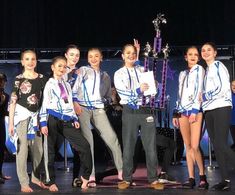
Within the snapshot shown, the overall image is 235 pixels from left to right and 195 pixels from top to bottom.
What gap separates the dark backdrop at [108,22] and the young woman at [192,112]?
5832mm

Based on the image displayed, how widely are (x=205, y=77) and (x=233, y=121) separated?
11.3 feet

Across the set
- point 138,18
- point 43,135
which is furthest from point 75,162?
point 138,18

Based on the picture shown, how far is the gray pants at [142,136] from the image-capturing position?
20.0 ft

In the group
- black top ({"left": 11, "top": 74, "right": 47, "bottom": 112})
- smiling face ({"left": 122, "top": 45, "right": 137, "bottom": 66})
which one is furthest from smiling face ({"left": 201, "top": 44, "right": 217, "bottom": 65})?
black top ({"left": 11, "top": 74, "right": 47, "bottom": 112})

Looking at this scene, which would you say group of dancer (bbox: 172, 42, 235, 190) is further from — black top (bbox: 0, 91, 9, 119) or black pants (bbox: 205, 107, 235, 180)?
black top (bbox: 0, 91, 9, 119)

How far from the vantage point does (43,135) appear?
638 centimetres

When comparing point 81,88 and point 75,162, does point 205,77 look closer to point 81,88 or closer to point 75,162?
point 81,88

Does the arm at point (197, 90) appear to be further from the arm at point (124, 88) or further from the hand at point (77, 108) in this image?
the hand at point (77, 108)

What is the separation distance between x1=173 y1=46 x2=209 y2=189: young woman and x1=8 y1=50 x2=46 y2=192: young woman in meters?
1.51

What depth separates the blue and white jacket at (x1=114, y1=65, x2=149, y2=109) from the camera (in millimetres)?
6113

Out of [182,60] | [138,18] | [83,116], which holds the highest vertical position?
[138,18]

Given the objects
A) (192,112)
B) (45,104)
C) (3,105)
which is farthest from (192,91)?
(3,105)

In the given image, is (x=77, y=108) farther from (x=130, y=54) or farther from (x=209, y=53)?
(x=209, y=53)

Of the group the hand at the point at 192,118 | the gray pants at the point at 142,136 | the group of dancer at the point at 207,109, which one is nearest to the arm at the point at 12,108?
the gray pants at the point at 142,136
